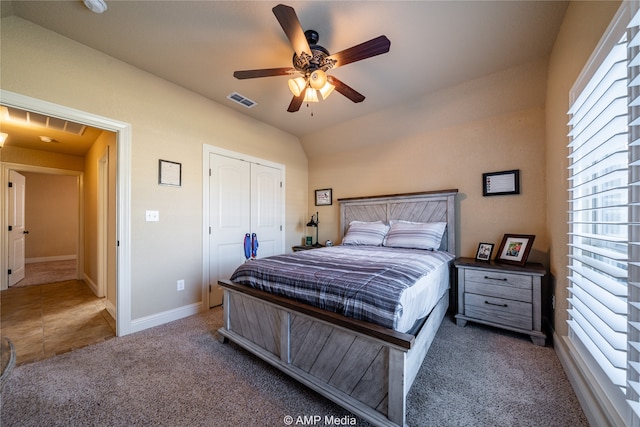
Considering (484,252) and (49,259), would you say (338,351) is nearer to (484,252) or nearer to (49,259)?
(484,252)

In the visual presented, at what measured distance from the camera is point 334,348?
1.45 meters

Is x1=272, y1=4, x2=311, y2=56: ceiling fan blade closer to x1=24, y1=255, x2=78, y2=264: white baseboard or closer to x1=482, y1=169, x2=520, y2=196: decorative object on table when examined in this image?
x1=482, y1=169, x2=520, y2=196: decorative object on table

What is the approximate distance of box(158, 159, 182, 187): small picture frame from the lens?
2.65 meters

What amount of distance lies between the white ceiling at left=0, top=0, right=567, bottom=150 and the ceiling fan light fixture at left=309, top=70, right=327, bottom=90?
36 centimetres

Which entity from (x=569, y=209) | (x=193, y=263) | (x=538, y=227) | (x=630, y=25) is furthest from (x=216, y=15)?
(x=538, y=227)

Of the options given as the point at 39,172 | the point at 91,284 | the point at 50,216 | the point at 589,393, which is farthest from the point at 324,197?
the point at 50,216

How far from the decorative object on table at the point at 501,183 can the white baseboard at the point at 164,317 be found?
3807 mm

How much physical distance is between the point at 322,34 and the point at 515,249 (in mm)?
2824

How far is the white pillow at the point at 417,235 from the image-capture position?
285cm

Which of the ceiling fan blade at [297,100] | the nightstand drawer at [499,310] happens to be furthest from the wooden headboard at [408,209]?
the ceiling fan blade at [297,100]

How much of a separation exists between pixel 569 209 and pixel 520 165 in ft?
3.77

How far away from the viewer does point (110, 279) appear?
300 cm

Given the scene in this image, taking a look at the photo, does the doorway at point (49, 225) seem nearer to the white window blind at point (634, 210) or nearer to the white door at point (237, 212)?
the white door at point (237, 212)

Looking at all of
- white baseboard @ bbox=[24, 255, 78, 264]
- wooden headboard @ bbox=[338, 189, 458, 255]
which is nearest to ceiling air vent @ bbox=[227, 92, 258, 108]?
wooden headboard @ bbox=[338, 189, 458, 255]
